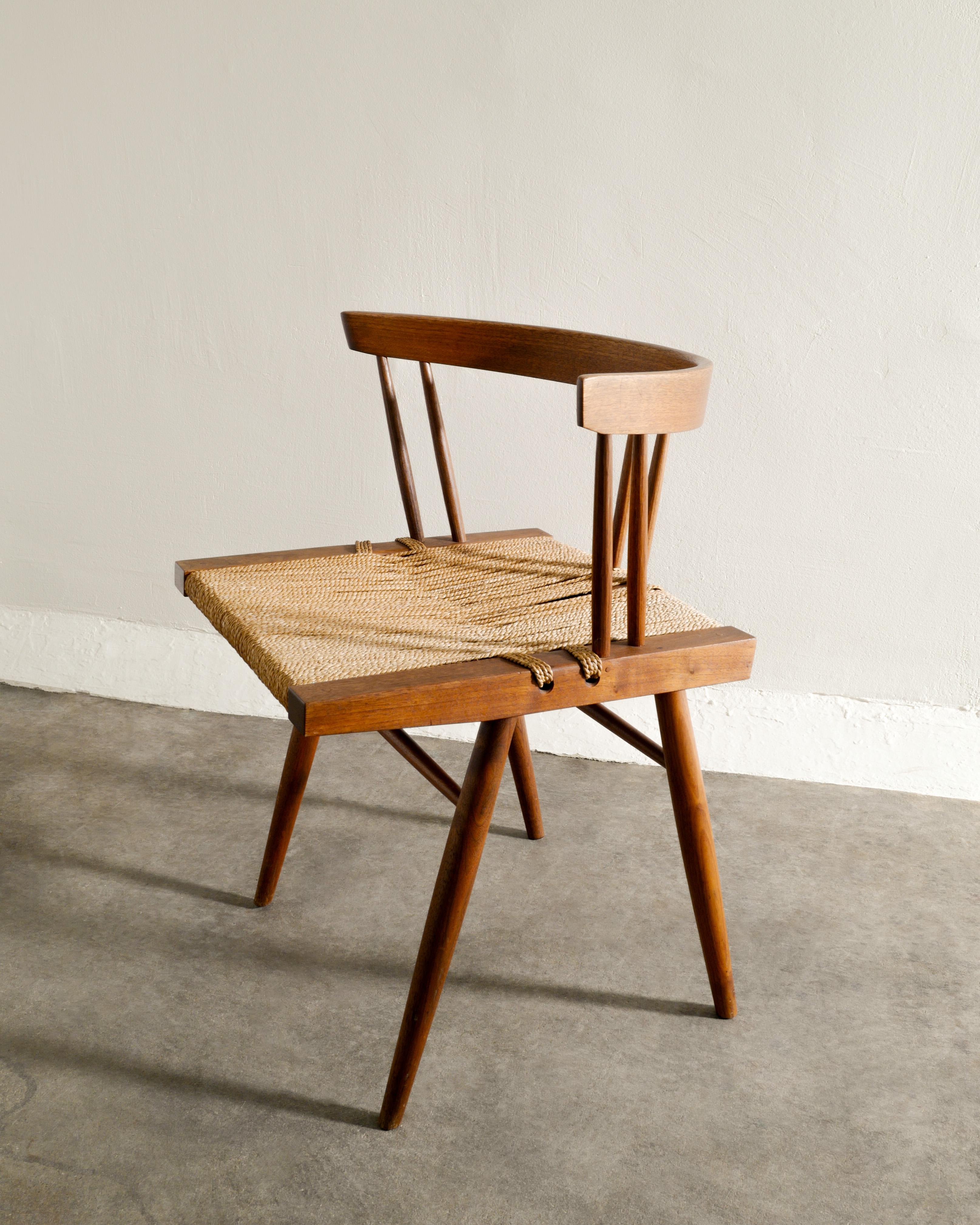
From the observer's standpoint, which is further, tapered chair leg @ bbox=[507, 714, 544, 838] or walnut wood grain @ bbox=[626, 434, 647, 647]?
tapered chair leg @ bbox=[507, 714, 544, 838]

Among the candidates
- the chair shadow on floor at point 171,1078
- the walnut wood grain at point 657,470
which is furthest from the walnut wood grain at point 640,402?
the chair shadow on floor at point 171,1078

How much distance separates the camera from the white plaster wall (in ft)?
5.55

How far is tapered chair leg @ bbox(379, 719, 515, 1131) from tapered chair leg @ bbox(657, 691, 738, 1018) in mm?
202

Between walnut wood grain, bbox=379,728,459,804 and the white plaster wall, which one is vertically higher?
the white plaster wall

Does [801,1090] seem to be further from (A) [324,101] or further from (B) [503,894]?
(A) [324,101]

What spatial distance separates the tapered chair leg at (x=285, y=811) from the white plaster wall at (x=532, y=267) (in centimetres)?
70

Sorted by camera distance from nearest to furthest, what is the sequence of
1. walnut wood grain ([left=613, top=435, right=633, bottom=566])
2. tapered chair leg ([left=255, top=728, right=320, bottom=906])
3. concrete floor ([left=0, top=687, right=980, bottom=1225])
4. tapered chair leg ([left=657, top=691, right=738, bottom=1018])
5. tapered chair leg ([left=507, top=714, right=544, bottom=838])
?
concrete floor ([left=0, top=687, right=980, bottom=1225]), tapered chair leg ([left=657, top=691, right=738, bottom=1018]), walnut wood grain ([left=613, top=435, right=633, bottom=566]), tapered chair leg ([left=255, top=728, right=320, bottom=906]), tapered chair leg ([left=507, top=714, right=544, bottom=838])

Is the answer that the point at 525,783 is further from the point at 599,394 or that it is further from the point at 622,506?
the point at 599,394

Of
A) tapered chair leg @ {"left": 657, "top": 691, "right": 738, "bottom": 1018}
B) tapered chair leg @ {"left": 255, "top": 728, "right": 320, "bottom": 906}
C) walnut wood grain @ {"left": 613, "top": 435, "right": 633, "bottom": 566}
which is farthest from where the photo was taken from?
tapered chair leg @ {"left": 255, "top": 728, "right": 320, "bottom": 906}

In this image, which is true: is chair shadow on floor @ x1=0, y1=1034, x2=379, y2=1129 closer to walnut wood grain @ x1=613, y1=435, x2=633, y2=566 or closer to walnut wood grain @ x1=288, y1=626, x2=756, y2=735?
walnut wood grain @ x1=288, y1=626, x2=756, y2=735

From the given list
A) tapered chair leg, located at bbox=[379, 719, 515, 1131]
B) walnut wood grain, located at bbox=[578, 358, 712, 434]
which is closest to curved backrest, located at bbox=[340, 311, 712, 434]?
walnut wood grain, located at bbox=[578, 358, 712, 434]

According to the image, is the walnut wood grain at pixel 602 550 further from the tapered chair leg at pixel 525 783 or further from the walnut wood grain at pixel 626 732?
the tapered chair leg at pixel 525 783

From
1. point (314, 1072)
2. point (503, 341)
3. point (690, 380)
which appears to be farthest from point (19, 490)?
point (690, 380)

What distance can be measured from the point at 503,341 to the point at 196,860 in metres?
0.90
